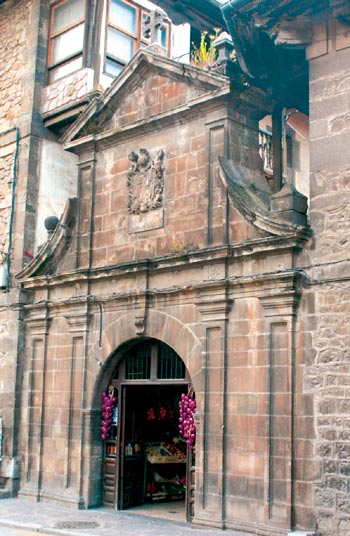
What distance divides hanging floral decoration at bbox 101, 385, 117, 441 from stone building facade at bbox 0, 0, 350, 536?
18cm

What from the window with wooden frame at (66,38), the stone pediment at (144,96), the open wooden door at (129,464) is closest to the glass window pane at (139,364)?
the open wooden door at (129,464)

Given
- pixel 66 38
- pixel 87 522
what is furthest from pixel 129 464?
pixel 66 38

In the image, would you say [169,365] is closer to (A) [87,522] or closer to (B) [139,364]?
(B) [139,364]

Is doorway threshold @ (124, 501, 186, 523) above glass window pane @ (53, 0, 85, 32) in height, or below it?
below

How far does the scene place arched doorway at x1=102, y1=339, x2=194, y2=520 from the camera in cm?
1411

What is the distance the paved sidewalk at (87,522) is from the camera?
12203mm

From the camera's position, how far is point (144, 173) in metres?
14.6

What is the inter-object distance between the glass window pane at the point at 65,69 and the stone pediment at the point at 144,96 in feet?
6.48

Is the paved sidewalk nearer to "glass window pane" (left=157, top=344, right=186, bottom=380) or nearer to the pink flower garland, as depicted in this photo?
the pink flower garland

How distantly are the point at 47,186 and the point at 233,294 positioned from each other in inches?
259

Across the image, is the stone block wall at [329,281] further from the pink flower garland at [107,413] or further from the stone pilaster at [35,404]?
the stone pilaster at [35,404]

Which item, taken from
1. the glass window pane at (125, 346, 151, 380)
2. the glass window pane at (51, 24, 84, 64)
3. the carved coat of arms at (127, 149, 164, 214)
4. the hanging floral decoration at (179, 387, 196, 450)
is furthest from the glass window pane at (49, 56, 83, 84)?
the hanging floral decoration at (179, 387, 196, 450)

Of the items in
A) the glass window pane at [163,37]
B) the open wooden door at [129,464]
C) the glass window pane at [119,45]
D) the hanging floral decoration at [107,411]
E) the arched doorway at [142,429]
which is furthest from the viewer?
the glass window pane at [163,37]

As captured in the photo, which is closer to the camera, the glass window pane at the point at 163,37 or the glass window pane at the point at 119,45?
the glass window pane at the point at 119,45
